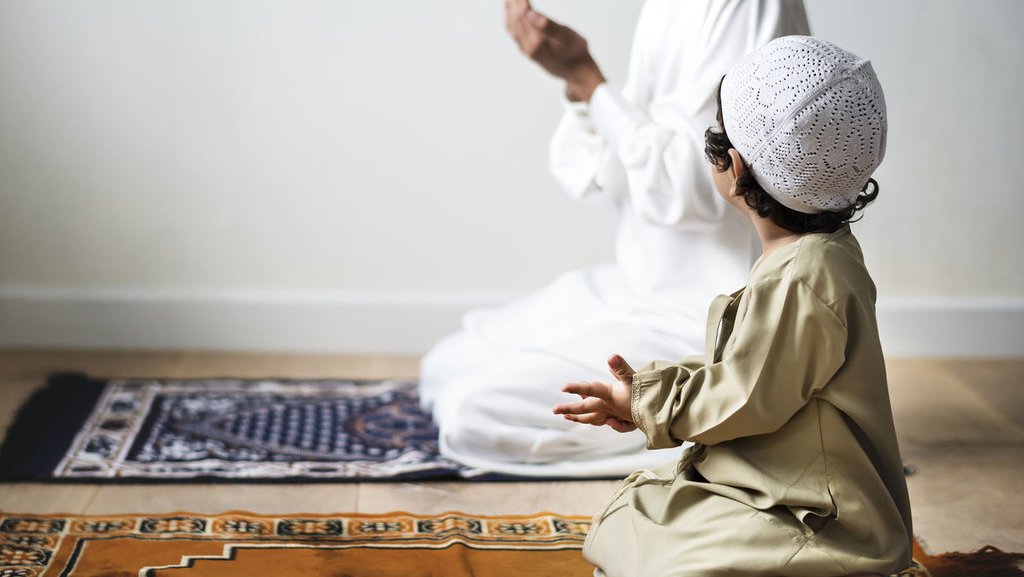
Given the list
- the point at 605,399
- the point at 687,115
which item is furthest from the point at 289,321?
the point at 605,399

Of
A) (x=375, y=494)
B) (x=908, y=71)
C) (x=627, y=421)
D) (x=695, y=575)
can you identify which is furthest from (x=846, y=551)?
(x=908, y=71)

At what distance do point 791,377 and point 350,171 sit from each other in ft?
6.81

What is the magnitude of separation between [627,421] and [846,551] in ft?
1.05

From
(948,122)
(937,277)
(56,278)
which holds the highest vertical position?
(56,278)

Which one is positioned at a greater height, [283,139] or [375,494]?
[283,139]

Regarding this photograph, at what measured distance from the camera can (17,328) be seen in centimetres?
330

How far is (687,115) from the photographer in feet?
7.17

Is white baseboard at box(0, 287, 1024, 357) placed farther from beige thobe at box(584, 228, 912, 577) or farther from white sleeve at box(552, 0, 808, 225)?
beige thobe at box(584, 228, 912, 577)

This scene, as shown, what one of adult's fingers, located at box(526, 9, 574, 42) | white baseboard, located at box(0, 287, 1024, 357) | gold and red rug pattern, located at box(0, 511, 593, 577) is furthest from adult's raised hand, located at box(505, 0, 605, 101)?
white baseboard, located at box(0, 287, 1024, 357)

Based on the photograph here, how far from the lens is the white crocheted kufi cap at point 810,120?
1.41m

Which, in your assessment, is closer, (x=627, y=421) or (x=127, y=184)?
(x=627, y=421)

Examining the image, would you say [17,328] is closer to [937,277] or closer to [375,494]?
[375,494]

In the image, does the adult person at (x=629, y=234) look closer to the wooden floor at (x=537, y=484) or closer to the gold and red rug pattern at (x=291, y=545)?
the wooden floor at (x=537, y=484)

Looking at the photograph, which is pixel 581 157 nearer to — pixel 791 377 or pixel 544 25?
pixel 544 25
